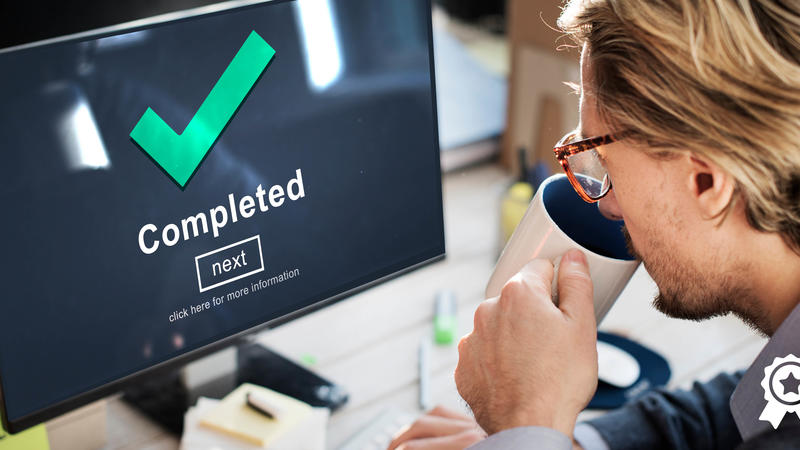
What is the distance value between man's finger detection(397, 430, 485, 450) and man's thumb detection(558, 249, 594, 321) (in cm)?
21

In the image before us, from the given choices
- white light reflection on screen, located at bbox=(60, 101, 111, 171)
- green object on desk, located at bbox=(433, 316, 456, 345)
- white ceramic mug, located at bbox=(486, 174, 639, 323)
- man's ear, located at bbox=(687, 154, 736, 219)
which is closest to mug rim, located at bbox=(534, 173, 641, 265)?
white ceramic mug, located at bbox=(486, 174, 639, 323)

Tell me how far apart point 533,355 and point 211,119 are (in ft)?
1.34

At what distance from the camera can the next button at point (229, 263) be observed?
86cm

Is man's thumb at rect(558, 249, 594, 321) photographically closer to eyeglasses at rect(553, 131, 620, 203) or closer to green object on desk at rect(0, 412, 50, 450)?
eyeglasses at rect(553, 131, 620, 203)

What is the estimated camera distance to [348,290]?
98 cm

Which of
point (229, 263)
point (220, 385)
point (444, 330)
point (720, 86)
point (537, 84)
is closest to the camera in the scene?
point (720, 86)

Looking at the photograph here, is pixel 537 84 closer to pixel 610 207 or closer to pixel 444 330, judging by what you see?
pixel 444 330

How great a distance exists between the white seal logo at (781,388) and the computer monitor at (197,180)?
0.44 metres

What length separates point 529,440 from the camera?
0.74 metres

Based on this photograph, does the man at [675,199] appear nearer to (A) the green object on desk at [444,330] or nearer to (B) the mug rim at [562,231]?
(B) the mug rim at [562,231]

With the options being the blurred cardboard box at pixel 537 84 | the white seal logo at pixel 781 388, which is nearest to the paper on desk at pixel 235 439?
the white seal logo at pixel 781 388

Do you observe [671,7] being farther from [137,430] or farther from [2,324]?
[137,430]

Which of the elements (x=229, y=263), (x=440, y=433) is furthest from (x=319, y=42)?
(x=440, y=433)

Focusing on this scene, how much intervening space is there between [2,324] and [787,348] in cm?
76
